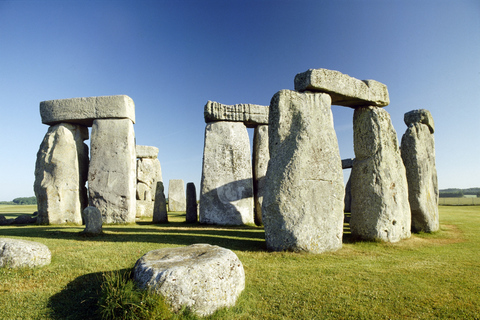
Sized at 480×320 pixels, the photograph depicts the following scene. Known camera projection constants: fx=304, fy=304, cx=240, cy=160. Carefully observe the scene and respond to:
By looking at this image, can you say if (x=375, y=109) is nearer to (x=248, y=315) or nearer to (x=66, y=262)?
(x=248, y=315)

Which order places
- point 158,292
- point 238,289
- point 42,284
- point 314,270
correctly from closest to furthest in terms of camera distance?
point 158,292 < point 238,289 < point 42,284 < point 314,270

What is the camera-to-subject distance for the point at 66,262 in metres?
4.75

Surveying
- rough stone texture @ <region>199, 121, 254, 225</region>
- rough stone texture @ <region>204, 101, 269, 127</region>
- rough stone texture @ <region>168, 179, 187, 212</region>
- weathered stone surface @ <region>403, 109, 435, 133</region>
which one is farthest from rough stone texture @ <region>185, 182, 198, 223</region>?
weathered stone surface @ <region>403, 109, 435, 133</region>

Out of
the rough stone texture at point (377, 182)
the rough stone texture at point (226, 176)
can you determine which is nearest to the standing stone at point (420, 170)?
the rough stone texture at point (377, 182)

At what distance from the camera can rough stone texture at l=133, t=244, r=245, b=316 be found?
298 cm

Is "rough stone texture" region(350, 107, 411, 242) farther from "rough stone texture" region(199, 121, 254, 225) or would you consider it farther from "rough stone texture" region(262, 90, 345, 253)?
"rough stone texture" region(199, 121, 254, 225)

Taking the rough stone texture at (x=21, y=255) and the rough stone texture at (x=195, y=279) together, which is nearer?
the rough stone texture at (x=195, y=279)

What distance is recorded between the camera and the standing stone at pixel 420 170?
26.8ft

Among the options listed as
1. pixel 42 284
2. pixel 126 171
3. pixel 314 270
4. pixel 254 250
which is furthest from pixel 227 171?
pixel 42 284

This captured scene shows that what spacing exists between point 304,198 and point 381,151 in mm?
2555

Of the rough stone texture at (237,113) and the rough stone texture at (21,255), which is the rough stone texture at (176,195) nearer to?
the rough stone texture at (237,113)

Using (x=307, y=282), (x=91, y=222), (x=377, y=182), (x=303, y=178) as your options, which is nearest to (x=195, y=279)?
(x=307, y=282)

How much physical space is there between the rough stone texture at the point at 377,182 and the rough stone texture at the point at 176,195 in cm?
1231

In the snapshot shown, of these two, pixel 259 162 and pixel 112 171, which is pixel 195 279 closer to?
pixel 112 171
